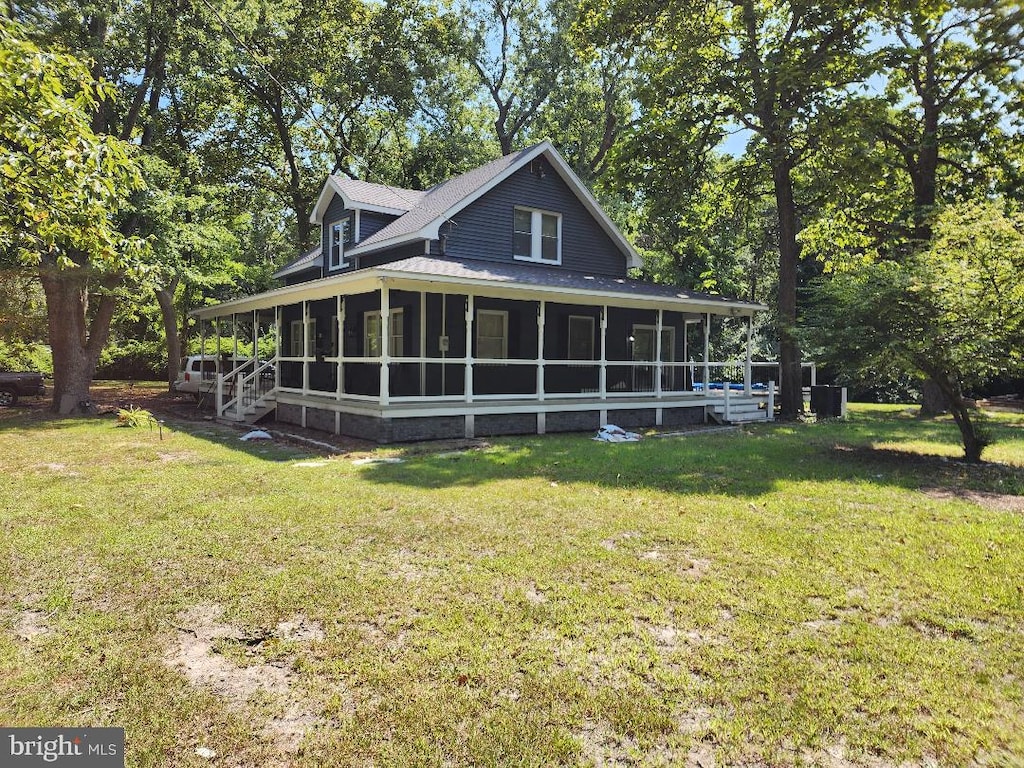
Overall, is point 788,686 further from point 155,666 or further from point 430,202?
point 430,202

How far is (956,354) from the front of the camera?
9844mm

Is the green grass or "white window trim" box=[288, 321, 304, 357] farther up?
"white window trim" box=[288, 321, 304, 357]

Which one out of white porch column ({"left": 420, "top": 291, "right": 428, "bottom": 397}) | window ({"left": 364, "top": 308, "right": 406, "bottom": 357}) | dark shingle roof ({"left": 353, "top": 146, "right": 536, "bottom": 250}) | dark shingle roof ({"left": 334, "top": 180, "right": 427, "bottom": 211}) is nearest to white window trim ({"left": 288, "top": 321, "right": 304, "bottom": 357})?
dark shingle roof ({"left": 353, "top": 146, "right": 536, "bottom": 250})

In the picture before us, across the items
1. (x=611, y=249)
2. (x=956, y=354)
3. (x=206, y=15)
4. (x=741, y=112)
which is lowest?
(x=956, y=354)

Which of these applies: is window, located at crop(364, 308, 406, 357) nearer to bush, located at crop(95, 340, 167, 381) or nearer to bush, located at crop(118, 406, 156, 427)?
bush, located at crop(118, 406, 156, 427)

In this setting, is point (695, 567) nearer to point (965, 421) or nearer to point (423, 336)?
point (965, 421)

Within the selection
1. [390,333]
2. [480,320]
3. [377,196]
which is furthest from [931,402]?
[377,196]

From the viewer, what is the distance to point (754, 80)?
1705 centimetres

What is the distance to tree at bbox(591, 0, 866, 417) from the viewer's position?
16844 mm

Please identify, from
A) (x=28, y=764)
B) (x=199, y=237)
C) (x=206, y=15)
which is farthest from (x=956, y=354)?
(x=206, y=15)

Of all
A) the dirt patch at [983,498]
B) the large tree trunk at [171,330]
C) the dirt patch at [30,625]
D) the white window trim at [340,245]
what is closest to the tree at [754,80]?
the dirt patch at [983,498]

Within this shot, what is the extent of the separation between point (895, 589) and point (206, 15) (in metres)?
24.4

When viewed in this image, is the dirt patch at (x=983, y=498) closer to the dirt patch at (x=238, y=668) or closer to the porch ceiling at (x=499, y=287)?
the dirt patch at (x=238, y=668)

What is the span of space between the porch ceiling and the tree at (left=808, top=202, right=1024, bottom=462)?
5.32 m
